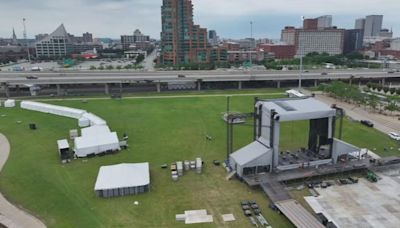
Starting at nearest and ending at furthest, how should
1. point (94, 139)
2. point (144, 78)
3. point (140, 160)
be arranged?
1. point (140, 160)
2. point (94, 139)
3. point (144, 78)

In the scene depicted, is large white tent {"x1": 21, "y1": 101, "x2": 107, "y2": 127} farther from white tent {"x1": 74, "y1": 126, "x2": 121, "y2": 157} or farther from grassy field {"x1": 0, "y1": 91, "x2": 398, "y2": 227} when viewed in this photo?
white tent {"x1": 74, "y1": 126, "x2": 121, "y2": 157}

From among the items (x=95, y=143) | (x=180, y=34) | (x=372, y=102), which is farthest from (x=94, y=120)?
(x=180, y=34)

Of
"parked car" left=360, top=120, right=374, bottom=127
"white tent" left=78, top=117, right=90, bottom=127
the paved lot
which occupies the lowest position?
the paved lot

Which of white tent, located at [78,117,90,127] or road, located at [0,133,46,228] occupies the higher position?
white tent, located at [78,117,90,127]

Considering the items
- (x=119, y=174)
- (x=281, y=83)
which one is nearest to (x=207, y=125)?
(x=119, y=174)

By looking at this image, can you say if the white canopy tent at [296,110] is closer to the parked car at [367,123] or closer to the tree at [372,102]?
the parked car at [367,123]

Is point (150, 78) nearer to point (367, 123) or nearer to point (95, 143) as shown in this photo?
point (95, 143)

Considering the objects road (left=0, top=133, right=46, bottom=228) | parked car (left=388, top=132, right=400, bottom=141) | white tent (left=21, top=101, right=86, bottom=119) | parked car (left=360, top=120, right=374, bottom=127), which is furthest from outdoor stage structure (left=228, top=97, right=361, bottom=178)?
white tent (left=21, top=101, right=86, bottom=119)

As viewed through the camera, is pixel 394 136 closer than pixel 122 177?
No
